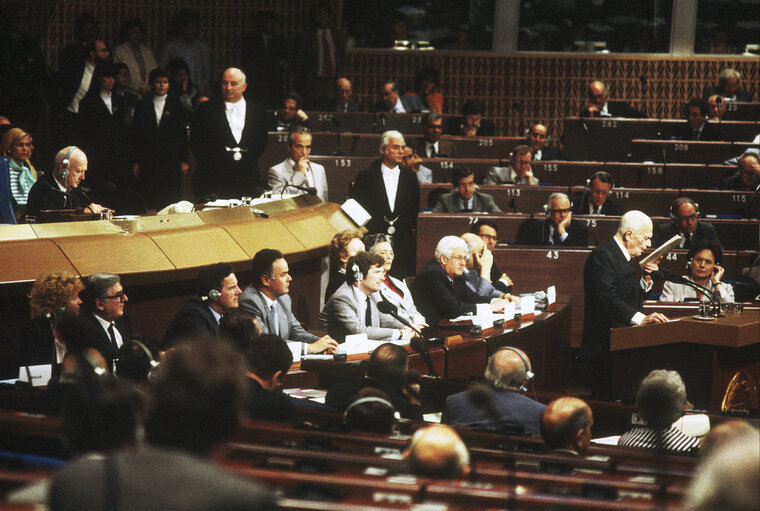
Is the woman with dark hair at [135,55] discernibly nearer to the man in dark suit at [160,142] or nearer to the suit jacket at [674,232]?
the man in dark suit at [160,142]

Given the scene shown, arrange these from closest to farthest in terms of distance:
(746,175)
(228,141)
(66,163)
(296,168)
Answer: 1. (66,163)
2. (228,141)
3. (296,168)
4. (746,175)

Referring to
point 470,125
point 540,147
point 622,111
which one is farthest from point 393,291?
point 622,111

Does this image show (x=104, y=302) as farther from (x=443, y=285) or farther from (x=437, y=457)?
(x=437, y=457)

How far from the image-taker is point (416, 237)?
24.4 feet

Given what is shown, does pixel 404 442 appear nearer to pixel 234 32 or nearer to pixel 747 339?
pixel 747 339

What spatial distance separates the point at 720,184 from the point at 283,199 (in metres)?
3.91

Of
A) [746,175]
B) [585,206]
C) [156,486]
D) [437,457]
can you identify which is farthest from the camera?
[746,175]

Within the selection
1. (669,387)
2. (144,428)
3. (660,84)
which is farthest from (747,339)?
(660,84)

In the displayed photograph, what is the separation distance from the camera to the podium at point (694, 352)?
514cm

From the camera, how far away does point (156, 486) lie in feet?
5.08

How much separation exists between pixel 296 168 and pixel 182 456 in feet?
19.6

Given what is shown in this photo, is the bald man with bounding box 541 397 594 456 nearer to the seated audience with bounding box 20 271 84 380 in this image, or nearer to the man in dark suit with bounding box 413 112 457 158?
the seated audience with bounding box 20 271 84 380

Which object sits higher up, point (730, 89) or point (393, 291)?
point (730, 89)

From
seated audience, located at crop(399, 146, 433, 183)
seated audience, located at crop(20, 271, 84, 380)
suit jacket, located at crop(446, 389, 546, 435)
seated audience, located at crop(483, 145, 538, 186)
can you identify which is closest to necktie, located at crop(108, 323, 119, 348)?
seated audience, located at crop(20, 271, 84, 380)
